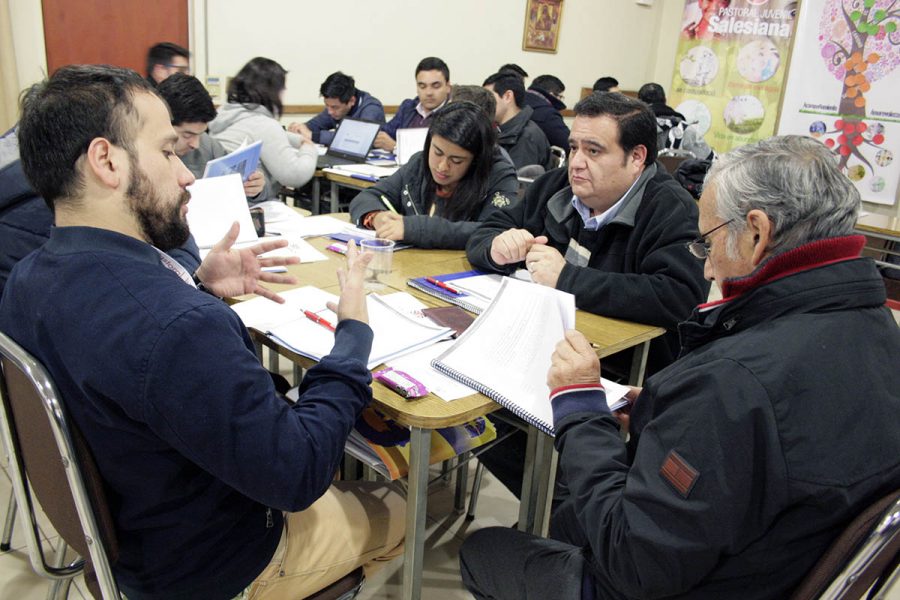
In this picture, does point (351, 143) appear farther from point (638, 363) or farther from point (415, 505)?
point (415, 505)

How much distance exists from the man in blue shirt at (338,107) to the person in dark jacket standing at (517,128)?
1.00 metres

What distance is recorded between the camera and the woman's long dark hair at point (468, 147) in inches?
92.9

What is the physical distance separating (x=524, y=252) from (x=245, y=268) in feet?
2.52

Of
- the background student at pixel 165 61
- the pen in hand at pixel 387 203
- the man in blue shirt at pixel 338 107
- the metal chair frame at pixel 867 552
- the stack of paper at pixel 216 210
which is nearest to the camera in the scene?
the metal chair frame at pixel 867 552

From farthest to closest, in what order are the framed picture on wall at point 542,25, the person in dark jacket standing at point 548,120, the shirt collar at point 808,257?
the framed picture on wall at point 542,25, the person in dark jacket standing at point 548,120, the shirt collar at point 808,257

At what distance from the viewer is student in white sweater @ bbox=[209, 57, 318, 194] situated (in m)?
3.00

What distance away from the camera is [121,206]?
0.92 m

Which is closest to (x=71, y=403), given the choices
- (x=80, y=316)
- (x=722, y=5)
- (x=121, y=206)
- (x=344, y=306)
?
(x=80, y=316)

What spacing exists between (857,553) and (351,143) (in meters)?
3.97

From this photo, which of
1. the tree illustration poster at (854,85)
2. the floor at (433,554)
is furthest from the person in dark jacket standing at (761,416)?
the tree illustration poster at (854,85)

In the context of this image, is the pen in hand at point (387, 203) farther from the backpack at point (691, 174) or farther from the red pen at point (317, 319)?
the backpack at point (691, 174)

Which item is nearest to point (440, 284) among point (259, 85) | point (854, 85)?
point (259, 85)

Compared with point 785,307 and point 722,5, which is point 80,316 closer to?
point 785,307

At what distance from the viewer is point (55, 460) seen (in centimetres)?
90
